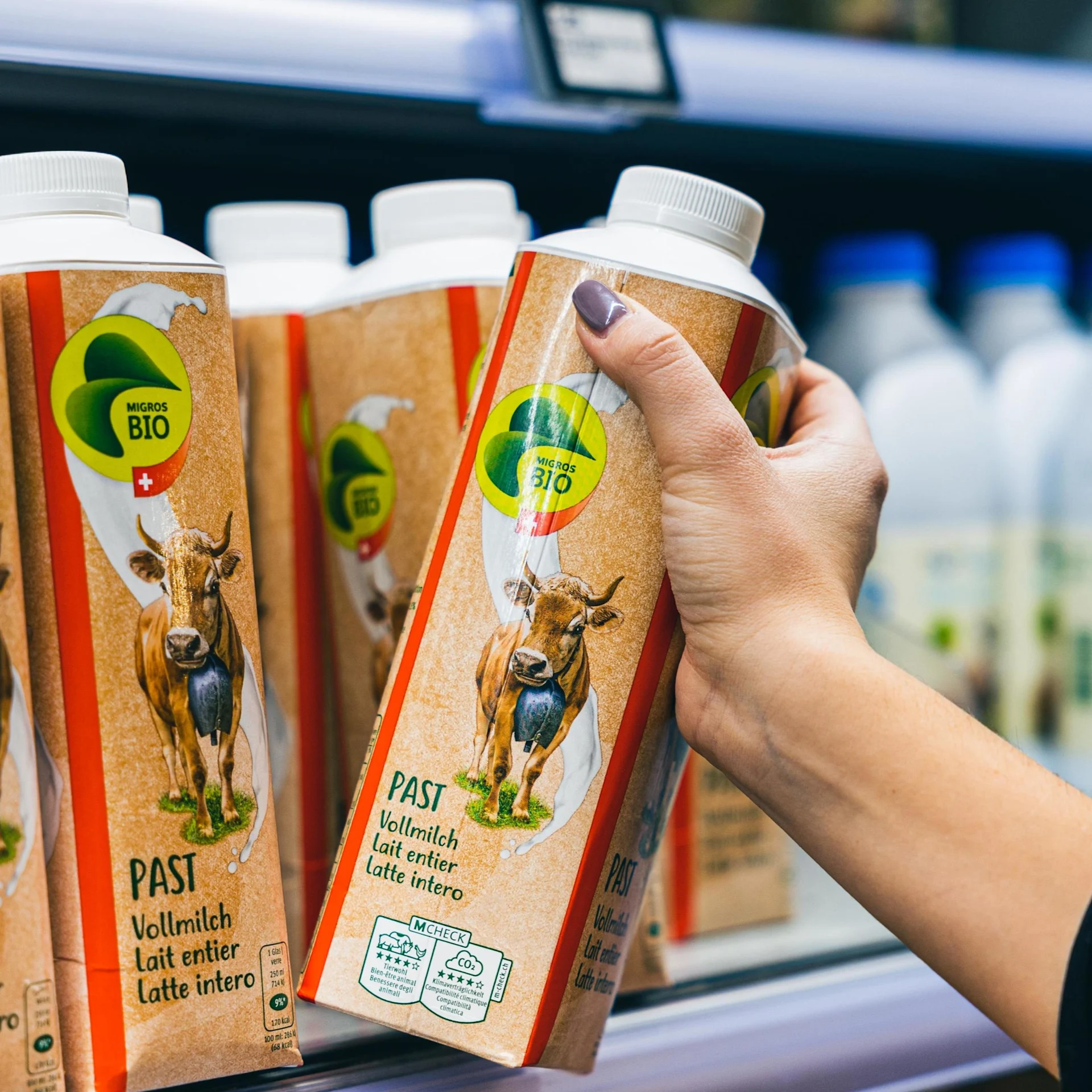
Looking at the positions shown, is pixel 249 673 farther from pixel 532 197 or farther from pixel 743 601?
pixel 532 197

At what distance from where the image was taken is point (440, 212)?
71 centimetres

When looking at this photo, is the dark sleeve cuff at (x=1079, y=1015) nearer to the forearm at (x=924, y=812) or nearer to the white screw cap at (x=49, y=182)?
the forearm at (x=924, y=812)

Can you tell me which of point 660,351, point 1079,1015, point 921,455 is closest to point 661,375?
point 660,351

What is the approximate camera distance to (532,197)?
3.64 ft

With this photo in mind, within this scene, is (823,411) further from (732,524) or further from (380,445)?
(380,445)

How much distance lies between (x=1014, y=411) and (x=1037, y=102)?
1.04 feet

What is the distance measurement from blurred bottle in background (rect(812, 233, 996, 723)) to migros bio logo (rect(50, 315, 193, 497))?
73cm

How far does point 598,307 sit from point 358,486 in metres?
0.22

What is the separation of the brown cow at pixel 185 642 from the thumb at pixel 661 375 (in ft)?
0.71

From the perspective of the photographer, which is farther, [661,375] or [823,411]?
[823,411]

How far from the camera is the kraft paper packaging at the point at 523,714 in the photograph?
566 mm

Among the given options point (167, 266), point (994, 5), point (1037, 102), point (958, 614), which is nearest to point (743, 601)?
point (167, 266)

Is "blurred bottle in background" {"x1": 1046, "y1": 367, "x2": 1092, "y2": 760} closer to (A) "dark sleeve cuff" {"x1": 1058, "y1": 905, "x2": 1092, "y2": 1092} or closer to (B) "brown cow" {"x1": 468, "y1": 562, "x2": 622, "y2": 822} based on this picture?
(A) "dark sleeve cuff" {"x1": 1058, "y1": 905, "x2": 1092, "y2": 1092}

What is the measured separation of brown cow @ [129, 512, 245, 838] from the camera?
545 millimetres
